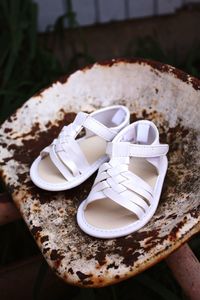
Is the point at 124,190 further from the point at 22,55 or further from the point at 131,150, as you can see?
the point at 22,55

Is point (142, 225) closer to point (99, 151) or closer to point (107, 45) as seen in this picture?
point (99, 151)

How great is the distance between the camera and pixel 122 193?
0.87 meters

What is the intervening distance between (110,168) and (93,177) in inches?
5.0

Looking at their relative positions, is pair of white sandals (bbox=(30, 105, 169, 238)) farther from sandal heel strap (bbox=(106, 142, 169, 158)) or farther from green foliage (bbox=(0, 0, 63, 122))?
green foliage (bbox=(0, 0, 63, 122))

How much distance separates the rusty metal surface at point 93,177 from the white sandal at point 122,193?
0.02 metres

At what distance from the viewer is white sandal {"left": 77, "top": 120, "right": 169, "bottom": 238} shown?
0.85m

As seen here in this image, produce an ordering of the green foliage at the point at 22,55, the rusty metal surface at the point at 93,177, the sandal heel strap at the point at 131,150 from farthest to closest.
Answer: the green foliage at the point at 22,55, the sandal heel strap at the point at 131,150, the rusty metal surface at the point at 93,177

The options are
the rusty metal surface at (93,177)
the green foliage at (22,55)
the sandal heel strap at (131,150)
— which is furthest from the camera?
the green foliage at (22,55)

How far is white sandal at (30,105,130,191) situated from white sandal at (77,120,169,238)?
0.18ft

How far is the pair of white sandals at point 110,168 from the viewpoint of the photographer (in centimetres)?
86

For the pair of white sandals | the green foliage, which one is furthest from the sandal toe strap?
the green foliage

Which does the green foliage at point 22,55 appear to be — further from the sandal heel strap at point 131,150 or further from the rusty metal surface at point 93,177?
the sandal heel strap at point 131,150

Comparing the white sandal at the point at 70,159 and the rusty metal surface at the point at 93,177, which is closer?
the rusty metal surface at the point at 93,177

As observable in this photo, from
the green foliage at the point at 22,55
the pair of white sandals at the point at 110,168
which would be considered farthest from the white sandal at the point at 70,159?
the green foliage at the point at 22,55
